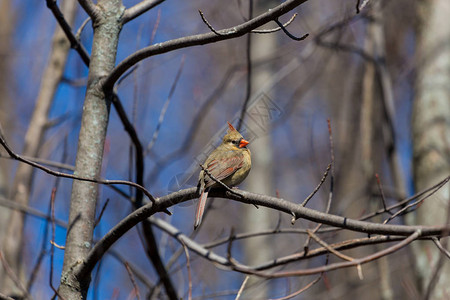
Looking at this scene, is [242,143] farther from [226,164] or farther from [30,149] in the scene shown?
[30,149]

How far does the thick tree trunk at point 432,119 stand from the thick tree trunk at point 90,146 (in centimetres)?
293

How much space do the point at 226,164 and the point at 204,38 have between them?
50.5 inches

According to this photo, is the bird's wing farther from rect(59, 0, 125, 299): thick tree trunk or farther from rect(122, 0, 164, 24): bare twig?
rect(122, 0, 164, 24): bare twig

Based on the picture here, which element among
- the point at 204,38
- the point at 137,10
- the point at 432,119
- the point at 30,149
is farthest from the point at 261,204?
the point at 432,119

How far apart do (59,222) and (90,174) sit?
1.29m

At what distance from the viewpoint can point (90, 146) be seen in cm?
266

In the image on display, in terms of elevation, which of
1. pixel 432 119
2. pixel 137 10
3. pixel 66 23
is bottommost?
pixel 66 23

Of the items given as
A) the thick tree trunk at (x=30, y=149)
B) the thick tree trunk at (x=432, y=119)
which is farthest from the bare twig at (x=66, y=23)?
the thick tree trunk at (x=432, y=119)

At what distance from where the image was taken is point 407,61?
820 cm

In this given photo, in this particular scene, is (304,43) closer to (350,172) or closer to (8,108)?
(350,172)

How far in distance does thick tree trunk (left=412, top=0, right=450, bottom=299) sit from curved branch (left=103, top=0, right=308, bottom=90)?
288 cm

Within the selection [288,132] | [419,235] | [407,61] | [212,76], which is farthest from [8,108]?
[419,235]

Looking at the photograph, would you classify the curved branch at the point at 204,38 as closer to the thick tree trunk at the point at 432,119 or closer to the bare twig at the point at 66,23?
the bare twig at the point at 66,23

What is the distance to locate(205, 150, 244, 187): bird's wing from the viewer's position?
3434mm
